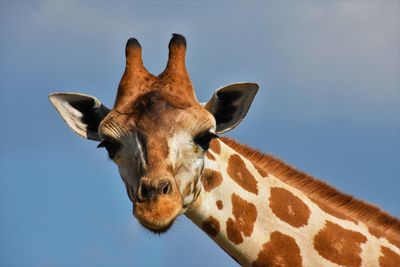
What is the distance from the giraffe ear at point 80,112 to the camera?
1107 cm

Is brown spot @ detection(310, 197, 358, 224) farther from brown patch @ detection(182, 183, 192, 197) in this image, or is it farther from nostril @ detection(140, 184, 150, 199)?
nostril @ detection(140, 184, 150, 199)

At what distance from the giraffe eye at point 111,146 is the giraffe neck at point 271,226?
46.2 inches

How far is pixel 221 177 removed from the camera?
10953 millimetres

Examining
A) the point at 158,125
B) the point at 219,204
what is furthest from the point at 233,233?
the point at 158,125

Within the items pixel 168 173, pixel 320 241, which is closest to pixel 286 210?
pixel 320 241

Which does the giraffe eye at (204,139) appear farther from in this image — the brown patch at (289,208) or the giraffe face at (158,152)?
the brown patch at (289,208)

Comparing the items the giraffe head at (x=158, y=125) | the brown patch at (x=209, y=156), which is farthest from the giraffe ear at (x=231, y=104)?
the brown patch at (x=209, y=156)

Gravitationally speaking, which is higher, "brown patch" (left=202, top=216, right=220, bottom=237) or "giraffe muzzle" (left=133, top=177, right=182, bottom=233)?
"giraffe muzzle" (left=133, top=177, right=182, bottom=233)

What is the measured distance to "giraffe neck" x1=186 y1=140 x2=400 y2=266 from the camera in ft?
34.9

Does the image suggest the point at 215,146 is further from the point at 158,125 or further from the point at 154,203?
the point at 154,203

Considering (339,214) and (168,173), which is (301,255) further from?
(168,173)

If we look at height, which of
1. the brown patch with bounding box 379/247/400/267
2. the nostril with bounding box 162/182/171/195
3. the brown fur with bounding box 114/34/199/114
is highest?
the brown fur with bounding box 114/34/199/114

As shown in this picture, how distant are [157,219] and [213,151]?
6.45 ft

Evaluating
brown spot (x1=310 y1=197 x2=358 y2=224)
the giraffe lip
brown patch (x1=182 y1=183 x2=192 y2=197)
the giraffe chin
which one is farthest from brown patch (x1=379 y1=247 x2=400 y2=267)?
the giraffe chin
